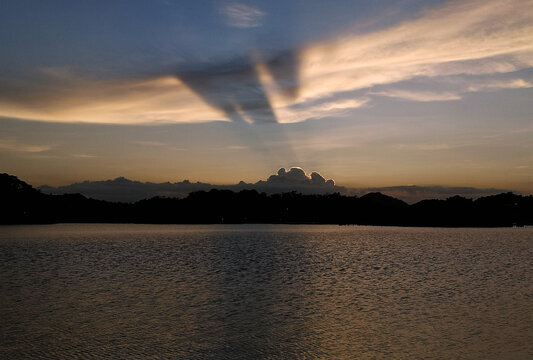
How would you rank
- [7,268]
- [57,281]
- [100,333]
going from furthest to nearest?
[7,268]
[57,281]
[100,333]

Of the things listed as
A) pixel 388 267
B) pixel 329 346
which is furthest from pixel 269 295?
pixel 388 267

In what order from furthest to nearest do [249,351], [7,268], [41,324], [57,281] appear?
[7,268]
[57,281]
[41,324]
[249,351]

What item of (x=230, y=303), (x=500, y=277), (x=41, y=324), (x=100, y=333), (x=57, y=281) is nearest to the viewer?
(x=100, y=333)

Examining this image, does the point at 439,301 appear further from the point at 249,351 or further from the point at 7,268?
the point at 7,268

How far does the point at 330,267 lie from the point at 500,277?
2129 centimetres

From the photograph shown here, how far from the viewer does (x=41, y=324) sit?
28156 mm

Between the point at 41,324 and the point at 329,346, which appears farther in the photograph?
the point at 41,324

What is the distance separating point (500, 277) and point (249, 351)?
135 ft

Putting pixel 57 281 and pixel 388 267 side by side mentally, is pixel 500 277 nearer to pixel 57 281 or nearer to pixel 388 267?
pixel 388 267

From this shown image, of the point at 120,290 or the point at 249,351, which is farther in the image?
the point at 120,290

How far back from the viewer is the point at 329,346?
78.7 feet

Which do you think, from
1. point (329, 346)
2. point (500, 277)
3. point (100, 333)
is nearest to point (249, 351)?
point (329, 346)

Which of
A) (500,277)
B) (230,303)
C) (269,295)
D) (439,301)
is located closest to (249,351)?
(230,303)

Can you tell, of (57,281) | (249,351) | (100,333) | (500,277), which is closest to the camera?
(249,351)
